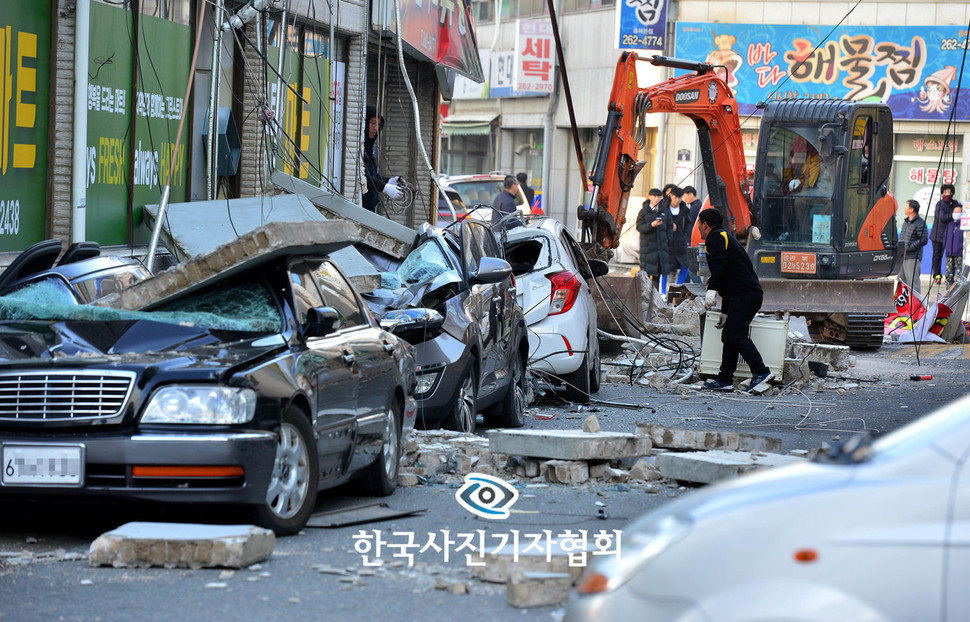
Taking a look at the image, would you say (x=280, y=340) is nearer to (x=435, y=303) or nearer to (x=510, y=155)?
(x=435, y=303)

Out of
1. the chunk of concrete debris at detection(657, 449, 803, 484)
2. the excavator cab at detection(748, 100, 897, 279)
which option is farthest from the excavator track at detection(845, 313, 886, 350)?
the chunk of concrete debris at detection(657, 449, 803, 484)

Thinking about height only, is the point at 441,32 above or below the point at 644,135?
above

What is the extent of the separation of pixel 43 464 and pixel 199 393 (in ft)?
2.46

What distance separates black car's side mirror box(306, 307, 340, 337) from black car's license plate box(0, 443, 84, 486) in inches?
57.5

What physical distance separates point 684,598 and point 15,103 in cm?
1002

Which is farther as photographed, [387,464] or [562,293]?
[562,293]

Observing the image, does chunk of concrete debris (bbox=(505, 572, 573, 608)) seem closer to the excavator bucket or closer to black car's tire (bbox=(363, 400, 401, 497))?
black car's tire (bbox=(363, 400, 401, 497))

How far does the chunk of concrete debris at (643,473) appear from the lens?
28.3 feet

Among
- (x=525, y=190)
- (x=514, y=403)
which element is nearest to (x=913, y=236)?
(x=525, y=190)

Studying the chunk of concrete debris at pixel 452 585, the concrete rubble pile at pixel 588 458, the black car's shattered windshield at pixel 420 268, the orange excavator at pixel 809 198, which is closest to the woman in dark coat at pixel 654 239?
the orange excavator at pixel 809 198

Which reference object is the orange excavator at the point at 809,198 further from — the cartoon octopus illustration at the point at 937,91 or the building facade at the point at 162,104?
the cartoon octopus illustration at the point at 937,91

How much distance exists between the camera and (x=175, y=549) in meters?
5.96

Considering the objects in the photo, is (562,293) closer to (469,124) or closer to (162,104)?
(162,104)

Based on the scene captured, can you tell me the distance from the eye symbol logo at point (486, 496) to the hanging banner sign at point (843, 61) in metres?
28.3
